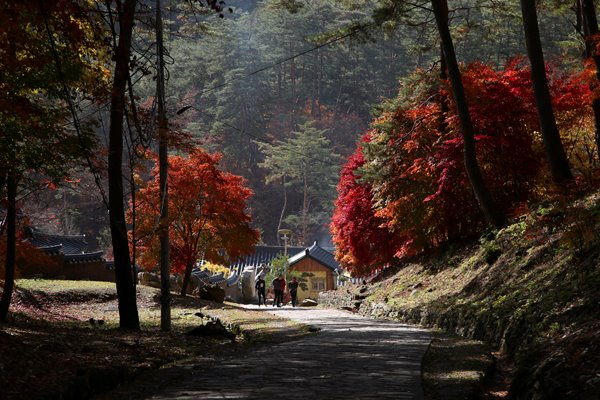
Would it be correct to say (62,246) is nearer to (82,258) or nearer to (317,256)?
(82,258)

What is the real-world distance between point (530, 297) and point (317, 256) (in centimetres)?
4901

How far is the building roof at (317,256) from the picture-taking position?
194 ft

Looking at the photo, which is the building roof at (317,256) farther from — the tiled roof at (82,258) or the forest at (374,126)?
the forest at (374,126)

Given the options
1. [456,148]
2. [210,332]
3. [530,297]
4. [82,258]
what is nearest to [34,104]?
[210,332]

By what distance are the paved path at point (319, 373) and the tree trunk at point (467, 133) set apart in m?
6.23

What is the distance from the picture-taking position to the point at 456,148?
20.7 m

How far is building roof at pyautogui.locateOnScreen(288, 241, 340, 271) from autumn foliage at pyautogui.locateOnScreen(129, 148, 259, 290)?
1000 inches

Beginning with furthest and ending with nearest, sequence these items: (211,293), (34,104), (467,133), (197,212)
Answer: (211,293), (197,212), (467,133), (34,104)

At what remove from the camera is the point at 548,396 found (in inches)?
236

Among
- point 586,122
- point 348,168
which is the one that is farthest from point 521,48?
point 586,122

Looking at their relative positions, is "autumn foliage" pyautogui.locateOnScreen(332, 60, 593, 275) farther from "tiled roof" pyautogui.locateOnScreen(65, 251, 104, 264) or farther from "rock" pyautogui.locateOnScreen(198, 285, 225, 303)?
"tiled roof" pyautogui.locateOnScreen(65, 251, 104, 264)

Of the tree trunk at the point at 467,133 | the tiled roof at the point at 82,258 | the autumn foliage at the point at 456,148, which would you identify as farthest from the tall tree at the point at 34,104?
the tiled roof at the point at 82,258

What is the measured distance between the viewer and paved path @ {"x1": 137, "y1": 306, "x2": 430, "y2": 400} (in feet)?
25.0

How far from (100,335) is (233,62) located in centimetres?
6176
